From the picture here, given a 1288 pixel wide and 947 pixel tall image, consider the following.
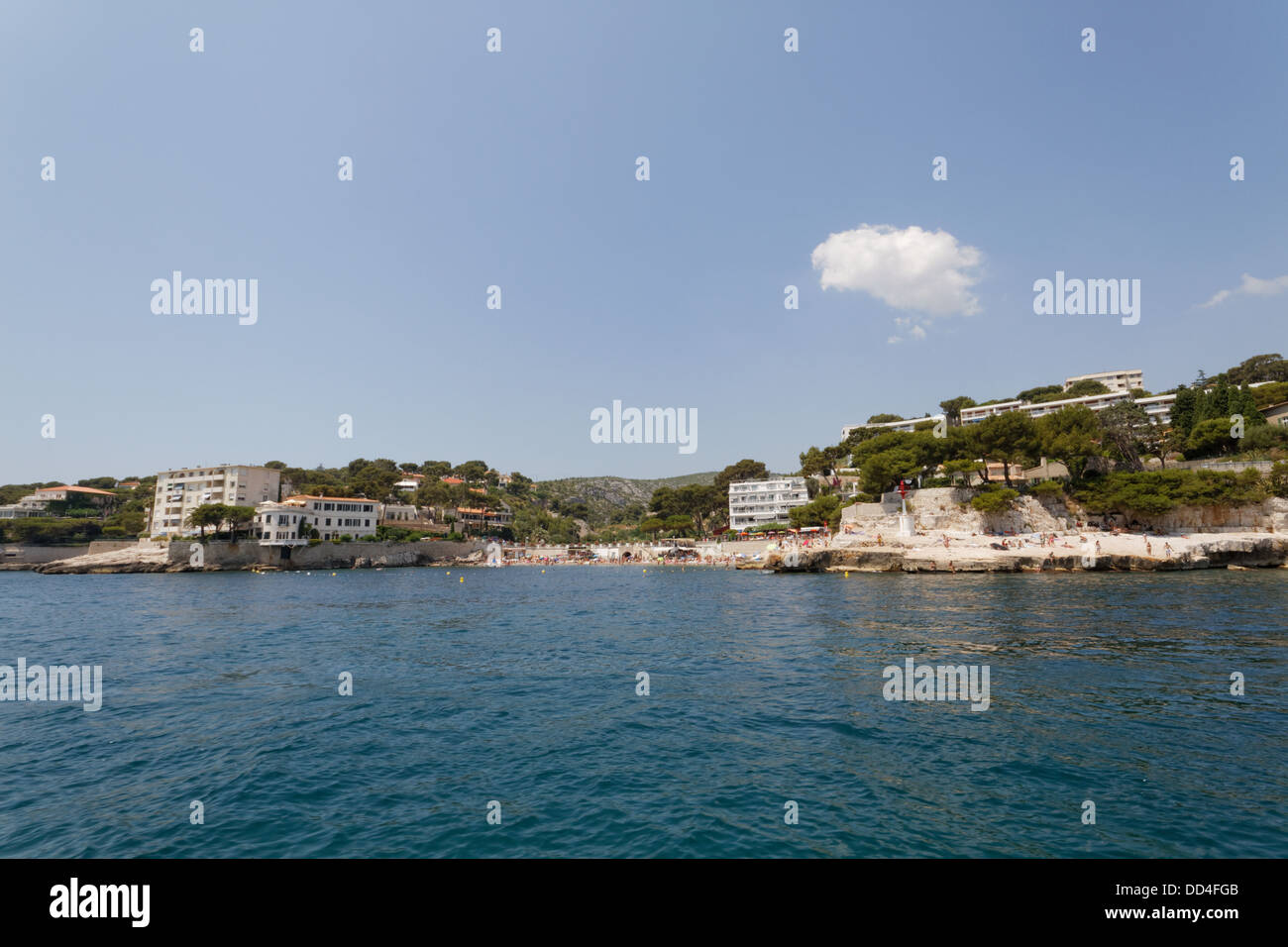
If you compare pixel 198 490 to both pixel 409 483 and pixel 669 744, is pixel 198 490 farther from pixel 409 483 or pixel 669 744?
pixel 669 744

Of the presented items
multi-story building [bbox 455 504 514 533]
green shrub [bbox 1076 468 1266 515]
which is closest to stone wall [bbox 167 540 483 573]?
multi-story building [bbox 455 504 514 533]

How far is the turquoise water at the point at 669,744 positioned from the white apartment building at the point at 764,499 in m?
81.6

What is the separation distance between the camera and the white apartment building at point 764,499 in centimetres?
10918

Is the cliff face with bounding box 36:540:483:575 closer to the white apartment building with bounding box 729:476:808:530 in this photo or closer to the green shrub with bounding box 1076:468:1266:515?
the white apartment building with bounding box 729:476:808:530

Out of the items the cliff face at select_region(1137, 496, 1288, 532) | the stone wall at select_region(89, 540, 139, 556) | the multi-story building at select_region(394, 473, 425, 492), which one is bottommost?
the stone wall at select_region(89, 540, 139, 556)

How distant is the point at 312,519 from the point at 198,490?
23.7 m

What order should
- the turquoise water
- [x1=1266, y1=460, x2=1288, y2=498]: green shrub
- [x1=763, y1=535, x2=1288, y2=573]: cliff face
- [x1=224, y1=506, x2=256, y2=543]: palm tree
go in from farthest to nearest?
1. [x1=224, y1=506, x2=256, y2=543]: palm tree
2. [x1=1266, y1=460, x2=1288, y2=498]: green shrub
3. [x1=763, y1=535, x2=1288, y2=573]: cliff face
4. the turquoise water

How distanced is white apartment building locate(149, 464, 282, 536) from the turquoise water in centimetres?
7896

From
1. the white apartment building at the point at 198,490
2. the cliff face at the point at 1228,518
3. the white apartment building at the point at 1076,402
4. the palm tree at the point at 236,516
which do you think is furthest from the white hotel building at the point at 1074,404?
the white apartment building at the point at 198,490

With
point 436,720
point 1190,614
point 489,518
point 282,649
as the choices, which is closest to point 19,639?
point 282,649

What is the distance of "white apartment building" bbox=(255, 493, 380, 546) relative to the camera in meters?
86.6

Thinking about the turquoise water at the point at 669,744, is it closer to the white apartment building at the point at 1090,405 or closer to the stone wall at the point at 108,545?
the stone wall at the point at 108,545

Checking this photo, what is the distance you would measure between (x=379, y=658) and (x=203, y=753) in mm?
9622
